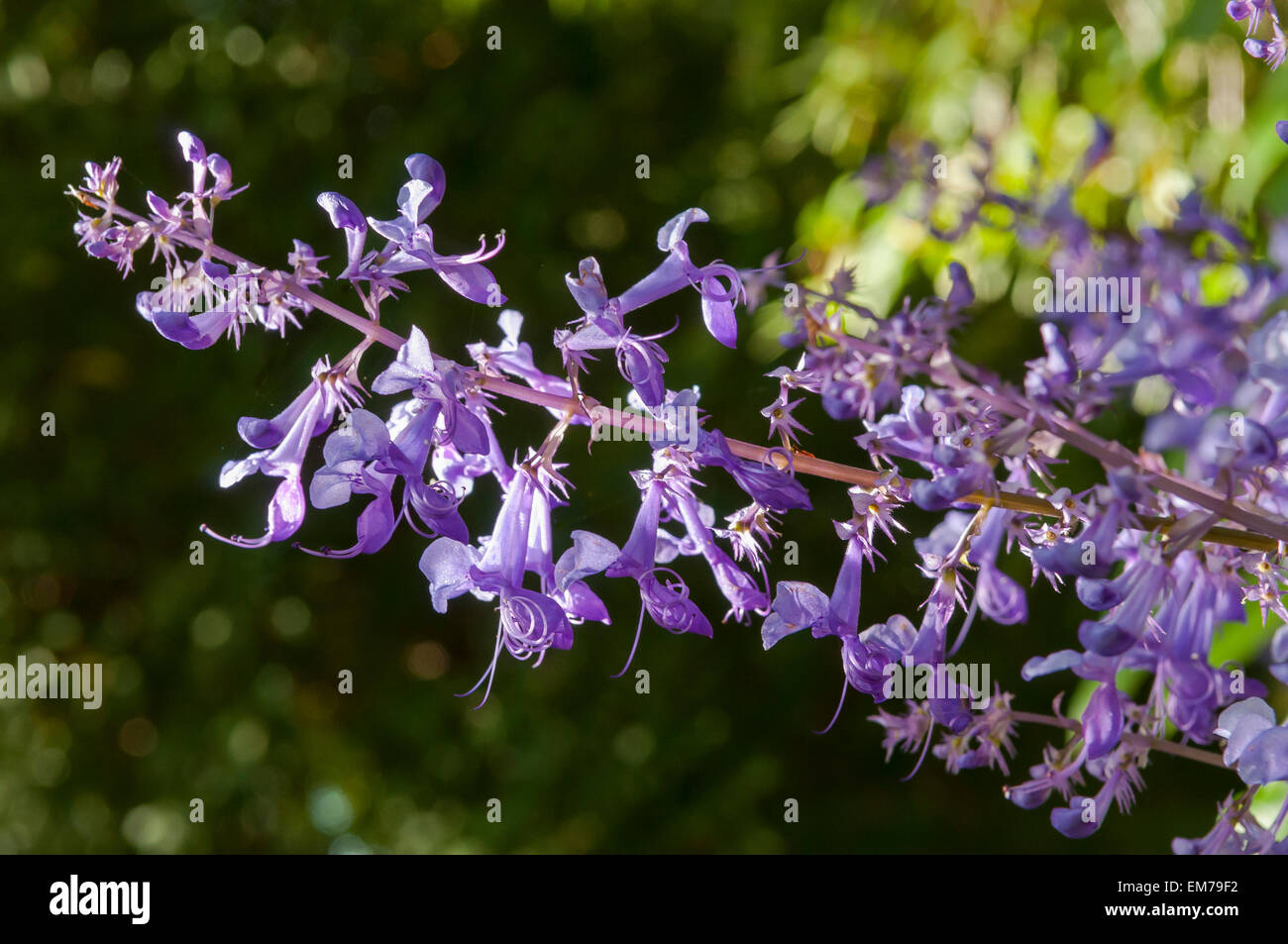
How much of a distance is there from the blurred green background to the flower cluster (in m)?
0.88

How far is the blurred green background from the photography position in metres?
1.45

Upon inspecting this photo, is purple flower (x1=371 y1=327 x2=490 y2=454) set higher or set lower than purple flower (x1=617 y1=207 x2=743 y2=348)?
lower

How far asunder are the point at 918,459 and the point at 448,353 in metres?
1.03

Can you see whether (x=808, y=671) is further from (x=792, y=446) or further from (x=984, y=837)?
(x=792, y=446)

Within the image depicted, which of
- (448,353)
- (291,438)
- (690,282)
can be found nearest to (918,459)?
(690,282)

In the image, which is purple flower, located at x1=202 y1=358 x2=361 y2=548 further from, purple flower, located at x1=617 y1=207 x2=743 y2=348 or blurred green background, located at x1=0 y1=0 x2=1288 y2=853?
blurred green background, located at x1=0 y1=0 x2=1288 y2=853

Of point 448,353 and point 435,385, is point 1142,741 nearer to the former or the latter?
point 435,385

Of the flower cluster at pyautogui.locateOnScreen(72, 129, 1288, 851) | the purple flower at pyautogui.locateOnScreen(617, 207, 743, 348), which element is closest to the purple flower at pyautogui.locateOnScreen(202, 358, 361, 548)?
the flower cluster at pyautogui.locateOnScreen(72, 129, 1288, 851)

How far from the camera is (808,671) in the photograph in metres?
1.62

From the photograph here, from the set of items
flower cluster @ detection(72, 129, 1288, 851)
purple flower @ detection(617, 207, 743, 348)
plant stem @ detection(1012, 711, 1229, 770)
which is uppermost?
purple flower @ detection(617, 207, 743, 348)

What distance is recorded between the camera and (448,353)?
1.38 meters

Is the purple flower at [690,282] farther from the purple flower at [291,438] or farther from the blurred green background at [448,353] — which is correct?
the blurred green background at [448,353]

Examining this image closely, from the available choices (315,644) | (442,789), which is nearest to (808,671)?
(442,789)

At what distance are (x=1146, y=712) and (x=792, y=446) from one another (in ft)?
0.58
